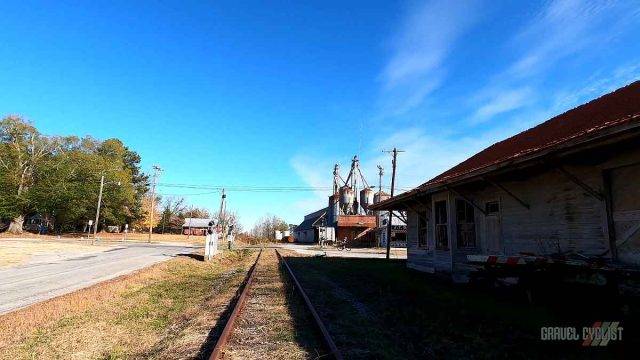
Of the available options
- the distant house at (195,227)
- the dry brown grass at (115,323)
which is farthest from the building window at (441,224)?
the distant house at (195,227)

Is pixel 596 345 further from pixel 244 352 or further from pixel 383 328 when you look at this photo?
pixel 244 352

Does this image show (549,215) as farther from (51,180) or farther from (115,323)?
(51,180)

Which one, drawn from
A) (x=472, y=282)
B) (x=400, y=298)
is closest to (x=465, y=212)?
(x=472, y=282)

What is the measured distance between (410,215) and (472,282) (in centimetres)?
833

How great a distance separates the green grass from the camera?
→ 5.43 m

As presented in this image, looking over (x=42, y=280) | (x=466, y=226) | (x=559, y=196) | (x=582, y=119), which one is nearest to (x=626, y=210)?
(x=559, y=196)

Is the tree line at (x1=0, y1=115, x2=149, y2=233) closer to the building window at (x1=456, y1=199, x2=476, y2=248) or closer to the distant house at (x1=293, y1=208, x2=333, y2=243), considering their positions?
the distant house at (x1=293, y1=208, x2=333, y2=243)

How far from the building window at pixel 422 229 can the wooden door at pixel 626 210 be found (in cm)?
905

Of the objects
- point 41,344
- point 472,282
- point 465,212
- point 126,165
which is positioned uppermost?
point 126,165

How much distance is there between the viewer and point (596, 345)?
5.49 metres

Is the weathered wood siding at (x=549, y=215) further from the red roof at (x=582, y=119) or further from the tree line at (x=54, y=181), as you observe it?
the tree line at (x=54, y=181)

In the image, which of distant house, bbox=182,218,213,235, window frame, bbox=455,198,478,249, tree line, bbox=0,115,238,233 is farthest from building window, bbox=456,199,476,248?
distant house, bbox=182,218,213,235

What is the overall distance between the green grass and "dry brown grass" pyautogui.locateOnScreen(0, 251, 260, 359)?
2447 mm

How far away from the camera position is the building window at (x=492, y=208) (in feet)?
38.1
